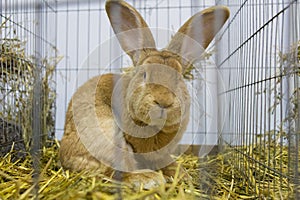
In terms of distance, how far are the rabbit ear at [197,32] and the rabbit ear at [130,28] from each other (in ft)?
0.61

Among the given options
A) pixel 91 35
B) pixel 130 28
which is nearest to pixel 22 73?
pixel 91 35

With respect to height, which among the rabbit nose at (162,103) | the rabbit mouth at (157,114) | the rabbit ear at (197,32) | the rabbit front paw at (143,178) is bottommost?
the rabbit front paw at (143,178)

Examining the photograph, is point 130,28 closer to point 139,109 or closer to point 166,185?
point 139,109

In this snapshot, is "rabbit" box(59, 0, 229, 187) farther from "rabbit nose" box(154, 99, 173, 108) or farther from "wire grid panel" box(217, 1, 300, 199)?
"wire grid panel" box(217, 1, 300, 199)

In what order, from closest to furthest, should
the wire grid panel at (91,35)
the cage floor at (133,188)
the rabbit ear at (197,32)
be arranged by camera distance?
the cage floor at (133,188) → the rabbit ear at (197,32) → the wire grid panel at (91,35)

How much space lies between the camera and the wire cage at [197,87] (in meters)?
1.75

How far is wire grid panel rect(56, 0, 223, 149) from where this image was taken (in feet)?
11.3

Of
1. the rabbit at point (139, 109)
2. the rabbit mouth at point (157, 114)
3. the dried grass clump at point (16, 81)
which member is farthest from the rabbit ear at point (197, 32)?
the dried grass clump at point (16, 81)

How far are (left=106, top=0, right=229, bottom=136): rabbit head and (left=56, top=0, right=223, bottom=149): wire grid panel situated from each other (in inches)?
33.7

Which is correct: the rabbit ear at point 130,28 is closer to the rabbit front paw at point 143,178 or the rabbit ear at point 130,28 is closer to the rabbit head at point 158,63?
the rabbit head at point 158,63

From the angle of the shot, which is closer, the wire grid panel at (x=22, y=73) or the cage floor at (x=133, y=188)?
the cage floor at (x=133, y=188)

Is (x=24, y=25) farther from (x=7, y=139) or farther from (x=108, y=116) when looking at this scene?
(x=108, y=116)

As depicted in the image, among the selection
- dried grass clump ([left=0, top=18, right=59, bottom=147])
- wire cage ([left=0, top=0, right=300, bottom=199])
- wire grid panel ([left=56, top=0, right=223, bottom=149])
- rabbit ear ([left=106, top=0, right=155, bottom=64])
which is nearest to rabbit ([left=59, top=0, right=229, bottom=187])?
rabbit ear ([left=106, top=0, right=155, bottom=64])

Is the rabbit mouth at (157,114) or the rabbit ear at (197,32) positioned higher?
the rabbit ear at (197,32)
